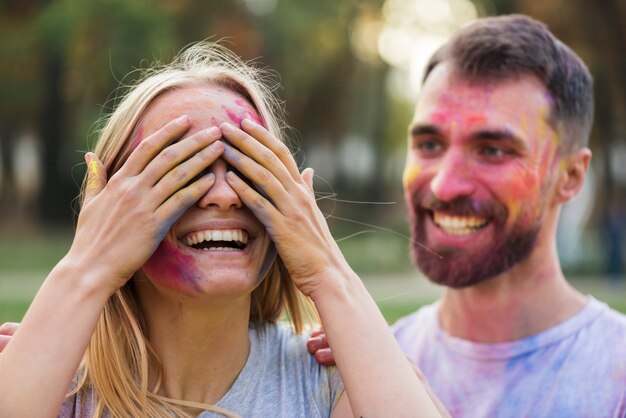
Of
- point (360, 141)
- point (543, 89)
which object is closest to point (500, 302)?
point (543, 89)

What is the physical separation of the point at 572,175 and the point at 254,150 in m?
2.23

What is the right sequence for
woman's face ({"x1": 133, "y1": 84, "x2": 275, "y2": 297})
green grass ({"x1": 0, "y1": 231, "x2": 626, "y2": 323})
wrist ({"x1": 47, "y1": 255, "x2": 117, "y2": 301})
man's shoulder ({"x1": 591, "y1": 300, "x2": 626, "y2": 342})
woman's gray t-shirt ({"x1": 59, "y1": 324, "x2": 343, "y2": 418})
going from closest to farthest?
wrist ({"x1": 47, "y1": 255, "x2": 117, "y2": 301}) → woman's face ({"x1": 133, "y1": 84, "x2": 275, "y2": 297}) → woman's gray t-shirt ({"x1": 59, "y1": 324, "x2": 343, "y2": 418}) → man's shoulder ({"x1": 591, "y1": 300, "x2": 626, "y2": 342}) → green grass ({"x1": 0, "y1": 231, "x2": 626, "y2": 323})

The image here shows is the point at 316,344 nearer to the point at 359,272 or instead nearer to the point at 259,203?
the point at 259,203

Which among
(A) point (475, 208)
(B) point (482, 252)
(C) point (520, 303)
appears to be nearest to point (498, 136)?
(A) point (475, 208)

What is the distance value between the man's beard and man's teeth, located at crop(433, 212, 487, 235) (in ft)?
0.10

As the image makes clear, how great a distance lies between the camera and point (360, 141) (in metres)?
52.2

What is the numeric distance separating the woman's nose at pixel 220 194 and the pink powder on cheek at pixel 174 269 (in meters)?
0.18

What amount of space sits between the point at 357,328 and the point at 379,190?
130 feet

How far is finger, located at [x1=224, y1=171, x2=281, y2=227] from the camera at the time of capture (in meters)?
2.69

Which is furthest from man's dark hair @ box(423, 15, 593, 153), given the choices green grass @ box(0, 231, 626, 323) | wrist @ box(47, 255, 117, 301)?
green grass @ box(0, 231, 626, 323)

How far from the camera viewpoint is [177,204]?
103 inches

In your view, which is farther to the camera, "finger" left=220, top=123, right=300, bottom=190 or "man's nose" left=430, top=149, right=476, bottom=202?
"man's nose" left=430, top=149, right=476, bottom=202

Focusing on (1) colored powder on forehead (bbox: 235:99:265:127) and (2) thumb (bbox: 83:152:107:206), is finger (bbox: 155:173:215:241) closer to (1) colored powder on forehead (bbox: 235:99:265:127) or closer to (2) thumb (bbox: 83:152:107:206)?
(2) thumb (bbox: 83:152:107:206)

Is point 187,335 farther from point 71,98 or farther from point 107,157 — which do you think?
point 71,98
